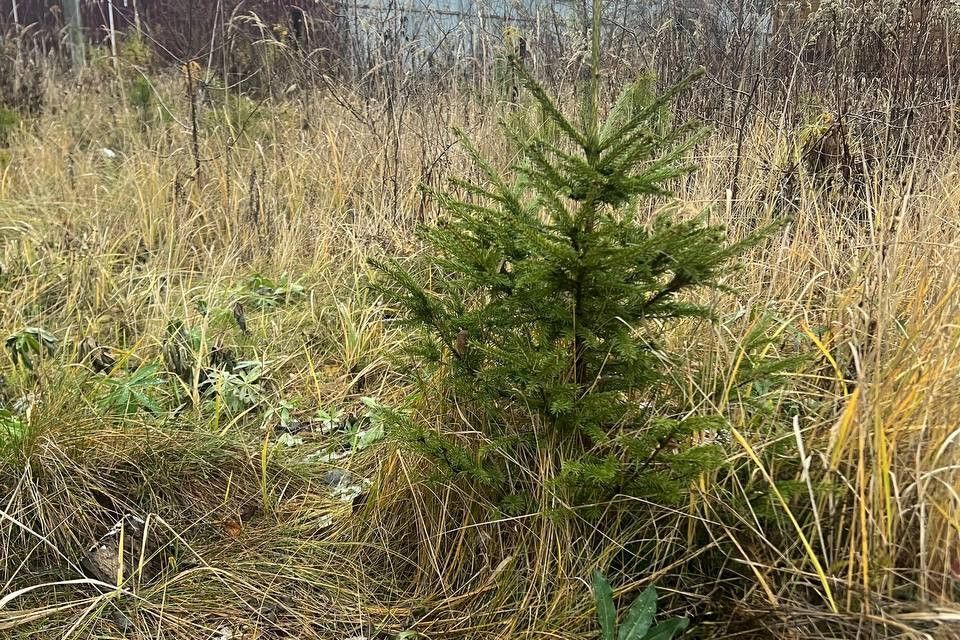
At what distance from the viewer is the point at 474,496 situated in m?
1.67

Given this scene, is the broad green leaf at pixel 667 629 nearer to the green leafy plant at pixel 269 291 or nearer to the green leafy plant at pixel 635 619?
the green leafy plant at pixel 635 619

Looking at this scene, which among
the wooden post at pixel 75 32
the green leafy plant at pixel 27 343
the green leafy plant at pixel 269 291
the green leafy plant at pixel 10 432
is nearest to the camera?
the green leafy plant at pixel 10 432

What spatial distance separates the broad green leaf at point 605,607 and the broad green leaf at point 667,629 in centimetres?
7

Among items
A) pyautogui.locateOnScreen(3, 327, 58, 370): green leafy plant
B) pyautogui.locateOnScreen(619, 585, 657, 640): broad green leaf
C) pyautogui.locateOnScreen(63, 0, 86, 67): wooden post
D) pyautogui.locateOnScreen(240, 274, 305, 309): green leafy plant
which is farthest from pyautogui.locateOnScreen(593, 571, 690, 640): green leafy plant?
pyautogui.locateOnScreen(63, 0, 86, 67): wooden post

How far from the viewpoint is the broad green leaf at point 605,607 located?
136cm

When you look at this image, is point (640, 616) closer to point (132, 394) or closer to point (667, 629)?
point (667, 629)

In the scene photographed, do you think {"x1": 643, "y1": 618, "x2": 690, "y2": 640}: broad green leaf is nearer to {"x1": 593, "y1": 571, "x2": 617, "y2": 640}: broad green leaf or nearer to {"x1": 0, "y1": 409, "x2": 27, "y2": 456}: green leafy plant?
{"x1": 593, "y1": 571, "x2": 617, "y2": 640}: broad green leaf

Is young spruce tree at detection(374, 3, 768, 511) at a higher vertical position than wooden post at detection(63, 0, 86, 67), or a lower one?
lower

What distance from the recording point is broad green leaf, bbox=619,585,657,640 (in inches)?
53.6

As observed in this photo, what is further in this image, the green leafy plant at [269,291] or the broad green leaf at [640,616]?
the green leafy plant at [269,291]

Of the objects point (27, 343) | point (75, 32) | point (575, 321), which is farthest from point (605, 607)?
point (75, 32)

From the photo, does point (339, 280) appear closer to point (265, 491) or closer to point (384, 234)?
point (384, 234)

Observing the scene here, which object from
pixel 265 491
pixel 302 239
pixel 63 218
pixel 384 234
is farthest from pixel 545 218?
pixel 63 218

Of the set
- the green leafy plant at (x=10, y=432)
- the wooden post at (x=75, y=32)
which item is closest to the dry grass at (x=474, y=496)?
the green leafy plant at (x=10, y=432)
